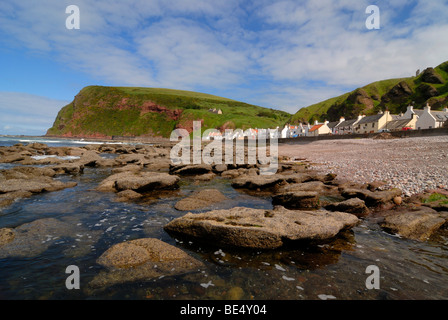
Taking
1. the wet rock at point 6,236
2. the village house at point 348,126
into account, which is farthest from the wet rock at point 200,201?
the village house at point 348,126

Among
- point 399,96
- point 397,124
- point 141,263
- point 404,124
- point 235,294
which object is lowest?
point 235,294

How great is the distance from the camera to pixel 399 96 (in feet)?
396

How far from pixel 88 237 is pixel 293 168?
68.8ft

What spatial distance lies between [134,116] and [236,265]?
16988 centimetres

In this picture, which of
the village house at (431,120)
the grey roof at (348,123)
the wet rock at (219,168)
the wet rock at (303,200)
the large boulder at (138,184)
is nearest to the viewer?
the wet rock at (303,200)

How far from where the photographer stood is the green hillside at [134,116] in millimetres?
148250

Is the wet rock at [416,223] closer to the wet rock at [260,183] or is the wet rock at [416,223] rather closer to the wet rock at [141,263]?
the wet rock at [141,263]

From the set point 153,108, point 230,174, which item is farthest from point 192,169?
point 153,108

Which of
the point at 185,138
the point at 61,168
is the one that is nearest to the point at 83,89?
the point at 185,138

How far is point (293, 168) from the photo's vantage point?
24906 millimetres

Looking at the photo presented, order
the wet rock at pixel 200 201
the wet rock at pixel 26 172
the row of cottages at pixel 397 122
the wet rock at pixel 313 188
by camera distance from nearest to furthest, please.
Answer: the wet rock at pixel 200 201 < the wet rock at pixel 313 188 < the wet rock at pixel 26 172 < the row of cottages at pixel 397 122

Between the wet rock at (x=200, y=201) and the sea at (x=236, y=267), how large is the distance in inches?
71.0

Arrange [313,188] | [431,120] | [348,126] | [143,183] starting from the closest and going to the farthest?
[313,188]
[143,183]
[431,120]
[348,126]

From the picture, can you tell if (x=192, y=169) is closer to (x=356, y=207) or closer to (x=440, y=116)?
(x=356, y=207)
